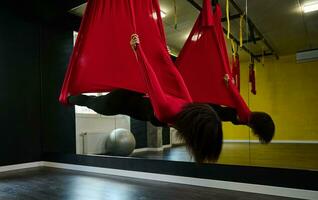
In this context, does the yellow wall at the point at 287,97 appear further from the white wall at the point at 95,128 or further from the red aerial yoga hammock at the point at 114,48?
the white wall at the point at 95,128

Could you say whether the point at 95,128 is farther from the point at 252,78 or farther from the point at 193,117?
the point at 193,117

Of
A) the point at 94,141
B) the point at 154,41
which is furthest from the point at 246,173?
the point at 94,141

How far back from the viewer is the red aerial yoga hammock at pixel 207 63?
75.2 inches

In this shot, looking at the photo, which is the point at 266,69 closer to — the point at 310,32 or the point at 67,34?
the point at 310,32

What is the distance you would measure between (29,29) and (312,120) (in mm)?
4634

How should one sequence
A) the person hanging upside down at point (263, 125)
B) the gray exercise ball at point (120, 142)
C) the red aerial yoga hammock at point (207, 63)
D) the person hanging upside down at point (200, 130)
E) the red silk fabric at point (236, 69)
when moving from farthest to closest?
the gray exercise ball at point (120, 142), the red silk fabric at point (236, 69), the red aerial yoga hammock at point (207, 63), the person hanging upside down at point (263, 125), the person hanging upside down at point (200, 130)

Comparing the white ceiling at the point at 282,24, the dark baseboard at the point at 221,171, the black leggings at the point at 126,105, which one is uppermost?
the white ceiling at the point at 282,24

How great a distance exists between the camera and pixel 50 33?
5.00 metres

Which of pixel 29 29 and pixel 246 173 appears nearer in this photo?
pixel 246 173

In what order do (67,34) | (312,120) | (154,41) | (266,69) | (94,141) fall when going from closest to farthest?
(154,41), (312,120), (266,69), (94,141), (67,34)

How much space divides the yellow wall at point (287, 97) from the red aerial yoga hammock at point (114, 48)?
1.47 meters

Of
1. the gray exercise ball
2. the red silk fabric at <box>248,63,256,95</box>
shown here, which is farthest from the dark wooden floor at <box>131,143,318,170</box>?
the gray exercise ball

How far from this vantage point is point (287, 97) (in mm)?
2977

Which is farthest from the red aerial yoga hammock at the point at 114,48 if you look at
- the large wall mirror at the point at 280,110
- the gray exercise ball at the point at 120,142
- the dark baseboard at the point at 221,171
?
the gray exercise ball at the point at 120,142
